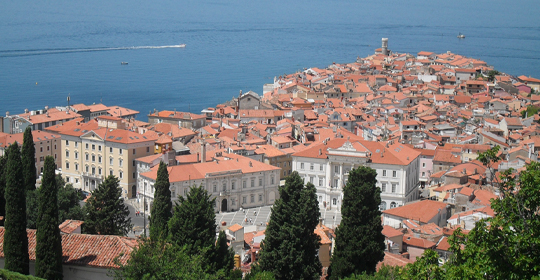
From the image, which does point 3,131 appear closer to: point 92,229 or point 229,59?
point 92,229

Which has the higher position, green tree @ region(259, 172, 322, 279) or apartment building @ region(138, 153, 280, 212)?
green tree @ region(259, 172, 322, 279)

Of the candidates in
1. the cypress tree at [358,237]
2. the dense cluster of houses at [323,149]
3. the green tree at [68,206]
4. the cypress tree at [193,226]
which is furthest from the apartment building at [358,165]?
the cypress tree at [193,226]

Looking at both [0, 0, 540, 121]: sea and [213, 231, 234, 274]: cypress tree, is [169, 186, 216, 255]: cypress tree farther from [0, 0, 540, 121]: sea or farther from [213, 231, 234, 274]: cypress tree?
[0, 0, 540, 121]: sea

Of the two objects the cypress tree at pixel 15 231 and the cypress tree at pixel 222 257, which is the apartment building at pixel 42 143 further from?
the cypress tree at pixel 222 257

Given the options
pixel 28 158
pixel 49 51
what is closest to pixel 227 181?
pixel 28 158

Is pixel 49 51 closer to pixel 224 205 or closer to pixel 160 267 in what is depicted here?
pixel 224 205

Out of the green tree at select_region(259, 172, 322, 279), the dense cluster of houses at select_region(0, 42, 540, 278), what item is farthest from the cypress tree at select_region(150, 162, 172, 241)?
the green tree at select_region(259, 172, 322, 279)
